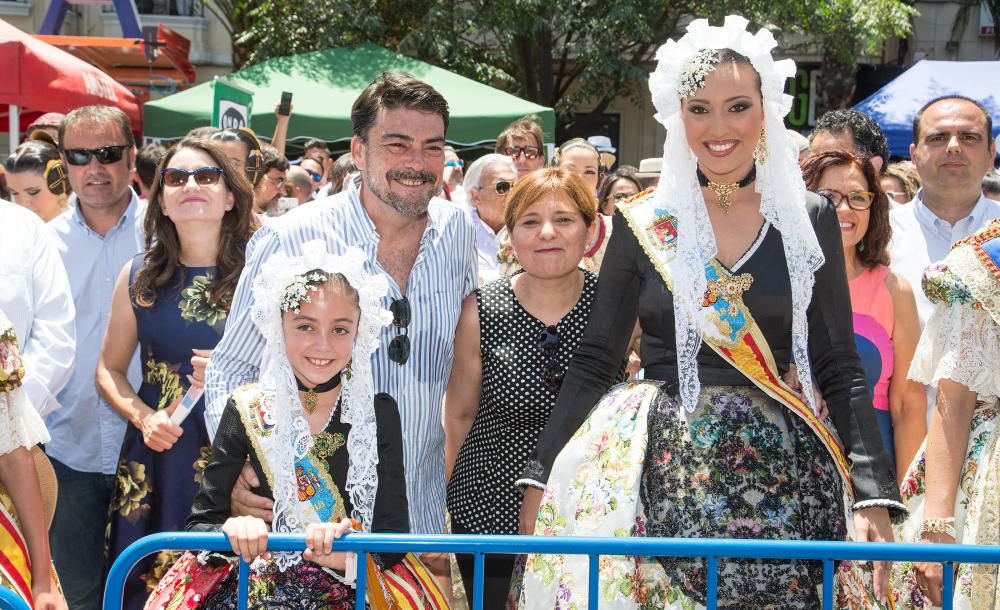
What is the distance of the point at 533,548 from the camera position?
2293 mm

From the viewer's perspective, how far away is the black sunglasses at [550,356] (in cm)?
358

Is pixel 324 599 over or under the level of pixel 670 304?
under

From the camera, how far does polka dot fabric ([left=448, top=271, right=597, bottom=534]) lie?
358cm

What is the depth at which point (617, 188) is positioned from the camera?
7.75 meters

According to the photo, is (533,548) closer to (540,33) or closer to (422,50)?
(422,50)

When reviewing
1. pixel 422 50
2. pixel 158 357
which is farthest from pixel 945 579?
pixel 422 50

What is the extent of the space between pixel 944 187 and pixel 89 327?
3702mm

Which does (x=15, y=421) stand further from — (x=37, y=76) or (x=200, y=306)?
(x=37, y=76)

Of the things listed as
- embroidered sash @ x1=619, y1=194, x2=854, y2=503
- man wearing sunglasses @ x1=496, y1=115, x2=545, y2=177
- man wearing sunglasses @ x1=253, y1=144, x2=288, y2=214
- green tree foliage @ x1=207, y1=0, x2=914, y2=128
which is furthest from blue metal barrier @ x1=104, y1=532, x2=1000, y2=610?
green tree foliage @ x1=207, y1=0, x2=914, y2=128

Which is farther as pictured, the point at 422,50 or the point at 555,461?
the point at 422,50

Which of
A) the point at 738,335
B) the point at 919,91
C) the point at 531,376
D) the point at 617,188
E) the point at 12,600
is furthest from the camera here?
the point at 919,91

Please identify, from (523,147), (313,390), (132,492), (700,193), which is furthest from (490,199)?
(700,193)

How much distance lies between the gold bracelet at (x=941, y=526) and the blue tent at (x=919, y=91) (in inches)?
387

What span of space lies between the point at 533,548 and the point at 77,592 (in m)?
2.57
